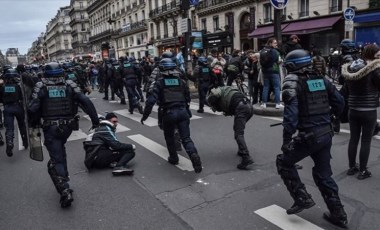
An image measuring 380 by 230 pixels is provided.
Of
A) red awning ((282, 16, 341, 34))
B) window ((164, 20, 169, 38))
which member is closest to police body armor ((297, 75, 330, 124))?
red awning ((282, 16, 341, 34))

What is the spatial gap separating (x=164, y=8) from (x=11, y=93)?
126ft

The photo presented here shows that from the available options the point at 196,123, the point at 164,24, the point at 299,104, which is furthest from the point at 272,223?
the point at 164,24

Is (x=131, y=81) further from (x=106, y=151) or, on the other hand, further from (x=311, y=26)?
(x=311, y=26)

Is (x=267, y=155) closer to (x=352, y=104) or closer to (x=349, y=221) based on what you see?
(x=352, y=104)

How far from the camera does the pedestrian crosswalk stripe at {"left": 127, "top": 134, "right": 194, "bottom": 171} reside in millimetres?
6000

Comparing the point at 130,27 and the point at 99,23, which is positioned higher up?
the point at 99,23

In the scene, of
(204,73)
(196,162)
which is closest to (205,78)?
(204,73)

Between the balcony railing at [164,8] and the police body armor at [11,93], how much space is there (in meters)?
34.5

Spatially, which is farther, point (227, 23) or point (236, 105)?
point (227, 23)

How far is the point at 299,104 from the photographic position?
3.71 m

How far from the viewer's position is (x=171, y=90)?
5684 millimetres

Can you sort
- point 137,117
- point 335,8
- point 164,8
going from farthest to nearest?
1. point 164,8
2. point 335,8
3. point 137,117

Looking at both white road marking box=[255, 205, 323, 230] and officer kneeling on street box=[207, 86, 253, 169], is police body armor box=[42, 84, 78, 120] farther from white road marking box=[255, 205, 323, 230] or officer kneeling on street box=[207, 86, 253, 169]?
white road marking box=[255, 205, 323, 230]

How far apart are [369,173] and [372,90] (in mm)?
1150
